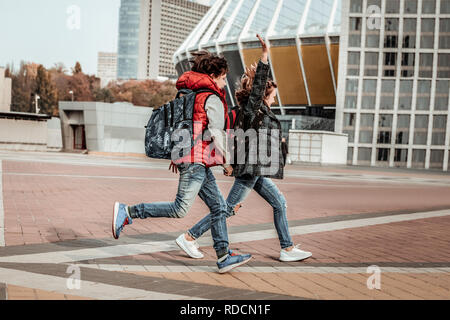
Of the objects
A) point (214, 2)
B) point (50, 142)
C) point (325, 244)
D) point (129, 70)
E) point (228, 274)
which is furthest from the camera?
point (129, 70)

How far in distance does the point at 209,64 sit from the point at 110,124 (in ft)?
120

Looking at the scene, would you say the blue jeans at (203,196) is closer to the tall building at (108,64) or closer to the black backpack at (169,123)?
the black backpack at (169,123)

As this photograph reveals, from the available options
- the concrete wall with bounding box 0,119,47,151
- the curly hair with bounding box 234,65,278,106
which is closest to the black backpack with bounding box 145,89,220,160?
the curly hair with bounding box 234,65,278,106

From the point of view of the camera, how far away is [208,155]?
167 inches

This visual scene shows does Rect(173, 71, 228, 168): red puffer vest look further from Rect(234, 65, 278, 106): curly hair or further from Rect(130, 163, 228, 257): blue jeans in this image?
Rect(234, 65, 278, 106): curly hair

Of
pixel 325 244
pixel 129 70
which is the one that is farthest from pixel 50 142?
pixel 129 70

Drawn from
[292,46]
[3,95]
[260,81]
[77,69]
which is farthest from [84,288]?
[77,69]

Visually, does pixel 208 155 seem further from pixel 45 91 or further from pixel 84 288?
pixel 45 91

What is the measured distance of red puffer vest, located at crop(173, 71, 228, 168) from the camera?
4.15 m

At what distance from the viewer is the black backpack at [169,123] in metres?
4.18

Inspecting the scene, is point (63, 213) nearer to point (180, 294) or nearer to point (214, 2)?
point (180, 294)

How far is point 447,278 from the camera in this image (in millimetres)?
4543

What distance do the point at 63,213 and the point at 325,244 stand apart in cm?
379

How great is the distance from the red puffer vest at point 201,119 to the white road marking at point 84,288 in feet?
3.68
